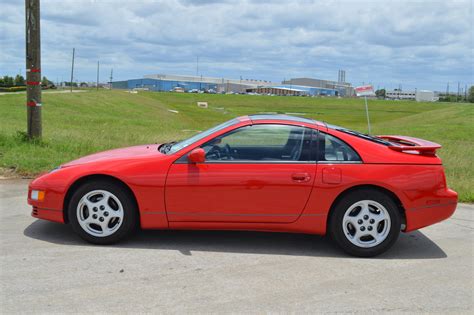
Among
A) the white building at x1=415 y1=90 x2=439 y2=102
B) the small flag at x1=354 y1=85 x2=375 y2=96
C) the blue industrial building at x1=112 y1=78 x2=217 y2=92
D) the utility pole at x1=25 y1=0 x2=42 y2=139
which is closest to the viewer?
the utility pole at x1=25 y1=0 x2=42 y2=139

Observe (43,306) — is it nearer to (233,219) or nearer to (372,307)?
(233,219)

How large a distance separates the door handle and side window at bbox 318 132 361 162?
23cm

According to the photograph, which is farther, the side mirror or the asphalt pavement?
the side mirror

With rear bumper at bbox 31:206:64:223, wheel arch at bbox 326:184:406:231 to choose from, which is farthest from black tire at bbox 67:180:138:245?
wheel arch at bbox 326:184:406:231

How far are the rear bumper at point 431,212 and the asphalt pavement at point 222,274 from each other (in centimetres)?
37

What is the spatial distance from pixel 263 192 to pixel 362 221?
1.04 metres

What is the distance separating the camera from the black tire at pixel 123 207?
15.9ft

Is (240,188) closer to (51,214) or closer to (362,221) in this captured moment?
(362,221)

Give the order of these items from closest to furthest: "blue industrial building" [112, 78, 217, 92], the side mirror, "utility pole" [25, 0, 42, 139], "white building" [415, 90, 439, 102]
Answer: the side mirror
"utility pole" [25, 0, 42, 139]
"white building" [415, 90, 439, 102]
"blue industrial building" [112, 78, 217, 92]

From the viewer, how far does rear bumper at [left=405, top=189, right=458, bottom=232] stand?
16.1 ft

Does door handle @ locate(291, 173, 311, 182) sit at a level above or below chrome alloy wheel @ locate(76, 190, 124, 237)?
above

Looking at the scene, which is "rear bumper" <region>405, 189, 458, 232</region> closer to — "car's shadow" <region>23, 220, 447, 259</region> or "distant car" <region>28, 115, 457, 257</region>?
"distant car" <region>28, 115, 457, 257</region>

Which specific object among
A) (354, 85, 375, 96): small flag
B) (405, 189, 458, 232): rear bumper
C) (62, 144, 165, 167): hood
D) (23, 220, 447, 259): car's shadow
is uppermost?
(354, 85, 375, 96): small flag

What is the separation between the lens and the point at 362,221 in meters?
4.88
